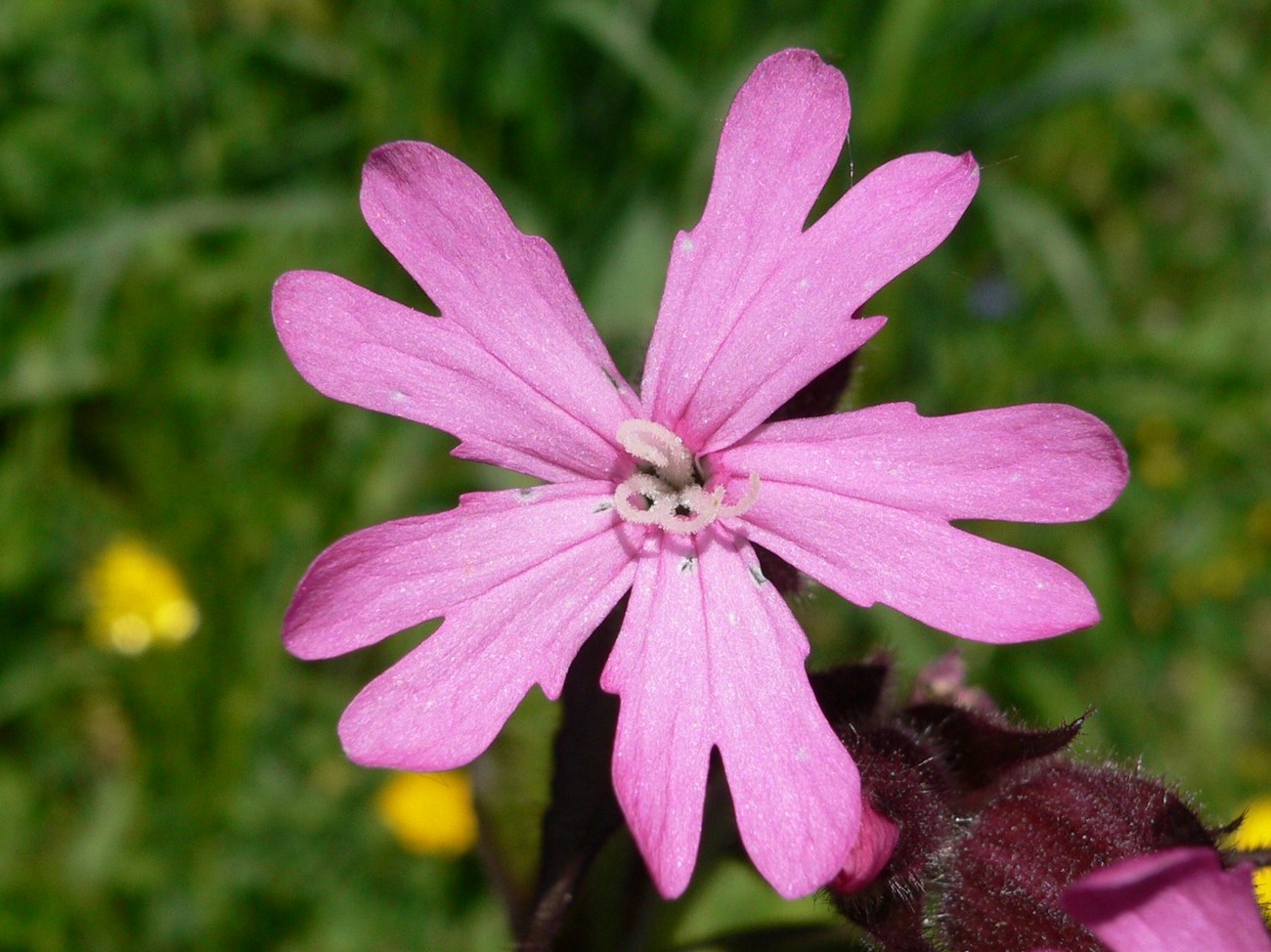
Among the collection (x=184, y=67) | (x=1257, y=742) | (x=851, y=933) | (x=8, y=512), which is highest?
(x=184, y=67)

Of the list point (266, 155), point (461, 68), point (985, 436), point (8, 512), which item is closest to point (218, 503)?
point (8, 512)

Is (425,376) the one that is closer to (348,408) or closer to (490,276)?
(490,276)

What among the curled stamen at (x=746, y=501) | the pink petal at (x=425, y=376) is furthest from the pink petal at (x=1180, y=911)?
the pink petal at (x=425, y=376)

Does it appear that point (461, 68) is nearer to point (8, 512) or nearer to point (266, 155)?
point (266, 155)

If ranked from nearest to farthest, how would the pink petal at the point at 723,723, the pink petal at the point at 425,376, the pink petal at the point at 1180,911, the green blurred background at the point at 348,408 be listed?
the pink petal at the point at 1180,911 → the pink petal at the point at 723,723 → the pink petal at the point at 425,376 → the green blurred background at the point at 348,408

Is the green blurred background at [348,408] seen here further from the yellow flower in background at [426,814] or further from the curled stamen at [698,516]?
the curled stamen at [698,516]

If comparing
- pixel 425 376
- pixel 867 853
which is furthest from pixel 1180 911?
pixel 425 376
